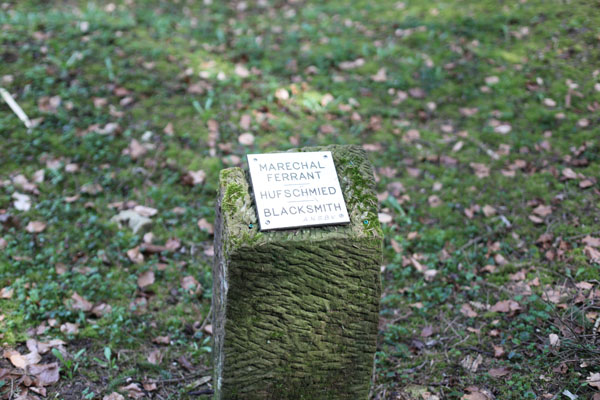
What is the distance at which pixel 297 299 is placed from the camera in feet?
8.25

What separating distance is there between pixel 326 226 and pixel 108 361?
70.5 inches

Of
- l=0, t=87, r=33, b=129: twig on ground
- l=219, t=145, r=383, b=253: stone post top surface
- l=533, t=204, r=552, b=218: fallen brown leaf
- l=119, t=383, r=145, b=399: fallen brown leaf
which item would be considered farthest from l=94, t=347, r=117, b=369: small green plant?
l=533, t=204, r=552, b=218: fallen brown leaf

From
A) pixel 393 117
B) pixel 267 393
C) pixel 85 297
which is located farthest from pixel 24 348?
pixel 393 117

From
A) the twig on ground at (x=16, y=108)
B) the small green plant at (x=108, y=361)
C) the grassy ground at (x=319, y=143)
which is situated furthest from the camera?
the twig on ground at (x=16, y=108)

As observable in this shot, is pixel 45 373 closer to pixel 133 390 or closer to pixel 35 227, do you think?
pixel 133 390

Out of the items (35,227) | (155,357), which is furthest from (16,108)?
(155,357)

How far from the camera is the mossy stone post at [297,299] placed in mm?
A: 2412

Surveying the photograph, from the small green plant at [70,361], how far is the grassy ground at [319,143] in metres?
0.02

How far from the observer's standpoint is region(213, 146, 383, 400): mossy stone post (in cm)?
241

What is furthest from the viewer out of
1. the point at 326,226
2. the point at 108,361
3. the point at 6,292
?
the point at 6,292

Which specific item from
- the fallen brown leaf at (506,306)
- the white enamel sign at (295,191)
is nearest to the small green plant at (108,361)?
the white enamel sign at (295,191)

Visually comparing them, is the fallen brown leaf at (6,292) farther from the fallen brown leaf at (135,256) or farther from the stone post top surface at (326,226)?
the stone post top surface at (326,226)

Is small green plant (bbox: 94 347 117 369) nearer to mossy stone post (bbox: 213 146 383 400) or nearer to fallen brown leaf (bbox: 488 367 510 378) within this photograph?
mossy stone post (bbox: 213 146 383 400)

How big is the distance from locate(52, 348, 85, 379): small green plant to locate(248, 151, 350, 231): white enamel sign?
1669 mm
